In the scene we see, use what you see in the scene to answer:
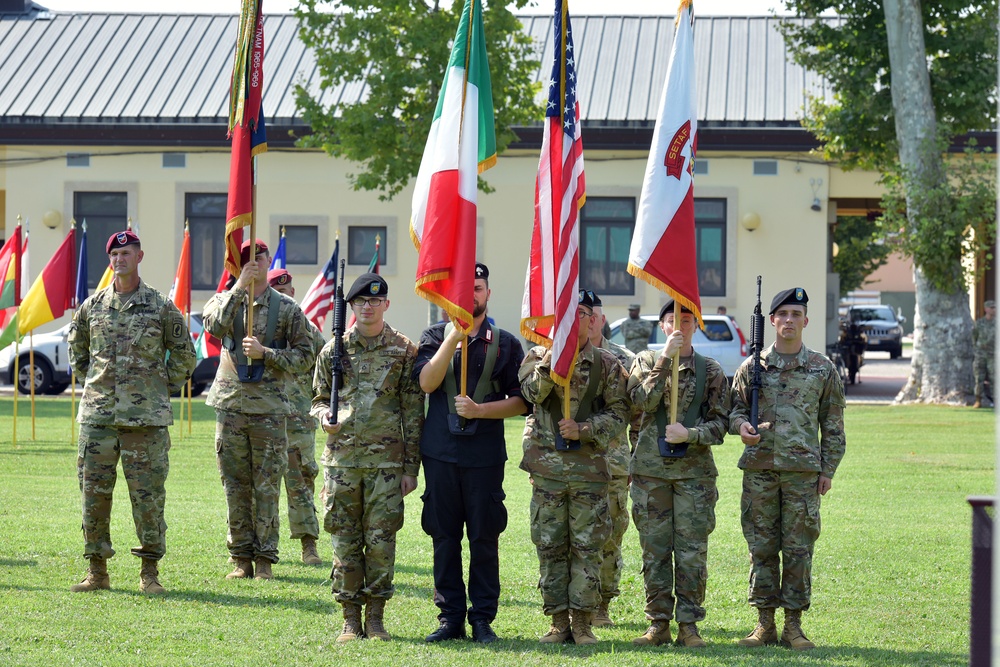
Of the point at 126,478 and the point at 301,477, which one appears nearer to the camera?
the point at 126,478

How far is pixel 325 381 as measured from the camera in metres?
7.91

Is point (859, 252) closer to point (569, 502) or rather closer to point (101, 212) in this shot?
point (101, 212)

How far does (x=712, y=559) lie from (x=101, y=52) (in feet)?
87.8

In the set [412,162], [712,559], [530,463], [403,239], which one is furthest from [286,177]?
[530,463]

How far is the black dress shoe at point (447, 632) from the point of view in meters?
7.63

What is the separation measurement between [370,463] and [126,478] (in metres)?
2.03

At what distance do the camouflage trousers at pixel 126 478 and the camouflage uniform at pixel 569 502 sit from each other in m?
2.60

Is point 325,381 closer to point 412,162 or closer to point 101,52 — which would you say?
point 412,162

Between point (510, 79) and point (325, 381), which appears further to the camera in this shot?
point (510, 79)

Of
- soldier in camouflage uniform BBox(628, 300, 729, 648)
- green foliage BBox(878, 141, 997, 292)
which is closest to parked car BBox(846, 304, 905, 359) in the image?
green foliage BBox(878, 141, 997, 292)

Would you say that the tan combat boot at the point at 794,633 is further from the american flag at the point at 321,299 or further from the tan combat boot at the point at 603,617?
the american flag at the point at 321,299

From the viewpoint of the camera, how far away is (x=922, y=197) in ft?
81.4

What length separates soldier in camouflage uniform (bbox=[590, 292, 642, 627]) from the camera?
8375 millimetres

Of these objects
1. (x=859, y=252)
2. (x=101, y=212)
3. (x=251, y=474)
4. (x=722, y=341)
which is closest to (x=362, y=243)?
(x=101, y=212)
